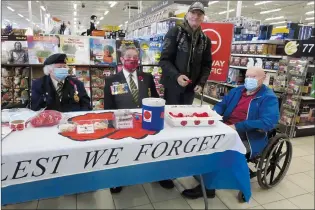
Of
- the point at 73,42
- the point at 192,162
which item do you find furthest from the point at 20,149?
the point at 73,42

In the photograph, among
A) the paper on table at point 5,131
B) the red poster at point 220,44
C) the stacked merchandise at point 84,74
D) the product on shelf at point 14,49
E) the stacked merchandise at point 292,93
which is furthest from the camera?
the stacked merchandise at point 292,93

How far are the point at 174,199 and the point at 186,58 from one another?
4.66ft

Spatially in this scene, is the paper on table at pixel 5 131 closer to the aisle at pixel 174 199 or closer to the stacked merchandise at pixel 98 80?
the aisle at pixel 174 199

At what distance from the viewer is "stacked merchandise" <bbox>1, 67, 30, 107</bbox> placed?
309cm

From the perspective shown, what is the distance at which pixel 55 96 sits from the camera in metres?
2.11

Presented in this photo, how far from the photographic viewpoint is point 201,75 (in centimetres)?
255

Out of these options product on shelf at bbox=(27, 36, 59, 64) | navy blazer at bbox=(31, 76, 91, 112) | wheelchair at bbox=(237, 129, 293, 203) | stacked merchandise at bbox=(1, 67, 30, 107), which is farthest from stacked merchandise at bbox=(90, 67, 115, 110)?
wheelchair at bbox=(237, 129, 293, 203)

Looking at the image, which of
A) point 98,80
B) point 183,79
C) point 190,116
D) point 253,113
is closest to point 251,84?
point 253,113

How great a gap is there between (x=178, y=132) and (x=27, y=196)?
887mm

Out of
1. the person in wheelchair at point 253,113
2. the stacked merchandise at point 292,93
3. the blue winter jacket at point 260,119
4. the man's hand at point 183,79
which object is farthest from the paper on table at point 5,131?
the stacked merchandise at point 292,93

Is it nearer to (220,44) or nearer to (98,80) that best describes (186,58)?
(220,44)

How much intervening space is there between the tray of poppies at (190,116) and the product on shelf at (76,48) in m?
1.98

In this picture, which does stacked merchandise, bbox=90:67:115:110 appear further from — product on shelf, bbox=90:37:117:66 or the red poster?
the red poster

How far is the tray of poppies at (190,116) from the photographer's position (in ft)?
4.99
